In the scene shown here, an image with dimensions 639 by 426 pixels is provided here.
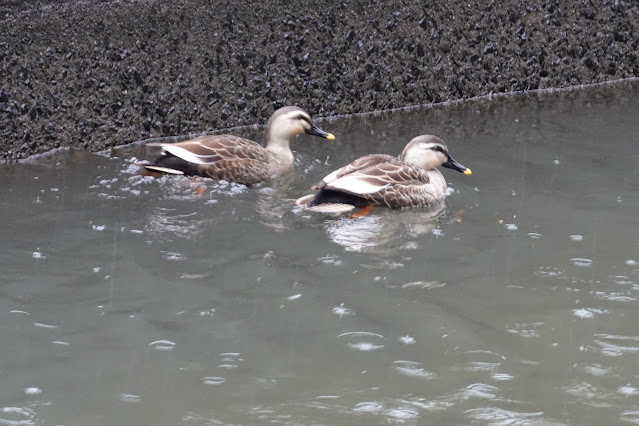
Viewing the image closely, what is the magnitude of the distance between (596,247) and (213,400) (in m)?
3.16

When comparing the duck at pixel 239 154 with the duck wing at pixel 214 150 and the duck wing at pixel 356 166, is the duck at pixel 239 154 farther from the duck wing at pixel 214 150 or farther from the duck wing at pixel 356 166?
the duck wing at pixel 356 166

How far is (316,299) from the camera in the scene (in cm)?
593

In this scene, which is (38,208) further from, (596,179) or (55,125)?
(596,179)

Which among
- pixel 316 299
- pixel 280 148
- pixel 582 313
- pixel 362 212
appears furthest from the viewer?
pixel 280 148

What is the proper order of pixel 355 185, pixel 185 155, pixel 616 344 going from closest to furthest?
pixel 616 344
pixel 355 185
pixel 185 155

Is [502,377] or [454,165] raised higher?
[454,165]

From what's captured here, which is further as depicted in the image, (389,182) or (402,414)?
(389,182)

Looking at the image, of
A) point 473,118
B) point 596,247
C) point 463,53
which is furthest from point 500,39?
point 596,247

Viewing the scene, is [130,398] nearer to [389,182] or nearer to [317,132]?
[389,182]

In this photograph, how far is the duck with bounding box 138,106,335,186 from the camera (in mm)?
8477

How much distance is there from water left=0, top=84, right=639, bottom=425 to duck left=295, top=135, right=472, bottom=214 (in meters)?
0.14

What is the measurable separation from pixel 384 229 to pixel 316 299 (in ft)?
5.76

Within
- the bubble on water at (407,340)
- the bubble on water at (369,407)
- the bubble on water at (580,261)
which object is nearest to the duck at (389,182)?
the bubble on water at (580,261)

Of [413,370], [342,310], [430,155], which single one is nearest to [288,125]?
[430,155]
